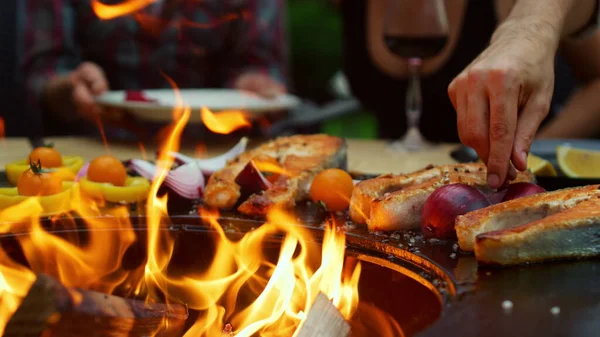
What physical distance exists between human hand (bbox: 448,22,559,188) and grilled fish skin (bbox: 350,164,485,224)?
0.23 m

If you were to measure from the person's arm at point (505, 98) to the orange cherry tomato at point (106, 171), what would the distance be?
3.28ft

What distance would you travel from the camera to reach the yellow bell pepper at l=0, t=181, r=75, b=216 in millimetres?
1889

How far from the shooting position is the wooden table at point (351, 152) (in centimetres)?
286

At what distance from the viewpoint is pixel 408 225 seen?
173 cm

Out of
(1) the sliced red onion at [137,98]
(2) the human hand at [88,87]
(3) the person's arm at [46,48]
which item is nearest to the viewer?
(1) the sliced red onion at [137,98]

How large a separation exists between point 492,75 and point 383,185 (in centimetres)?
42

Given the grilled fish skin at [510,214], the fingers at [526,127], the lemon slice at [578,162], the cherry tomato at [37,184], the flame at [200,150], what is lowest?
the flame at [200,150]

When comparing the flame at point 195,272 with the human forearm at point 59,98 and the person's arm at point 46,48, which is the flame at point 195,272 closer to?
the human forearm at point 59,98

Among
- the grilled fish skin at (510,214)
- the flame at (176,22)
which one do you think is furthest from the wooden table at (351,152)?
the flame at (176,22)

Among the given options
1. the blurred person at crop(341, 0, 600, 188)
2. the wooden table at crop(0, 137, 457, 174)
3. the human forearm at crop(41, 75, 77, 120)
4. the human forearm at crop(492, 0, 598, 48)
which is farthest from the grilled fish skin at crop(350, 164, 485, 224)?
the human forearm at crop(41, 75, 77, 120)

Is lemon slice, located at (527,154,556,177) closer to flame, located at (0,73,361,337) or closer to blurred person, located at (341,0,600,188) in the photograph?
blurred person, located at (341,0,600,188)

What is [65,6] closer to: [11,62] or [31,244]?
[11,62]

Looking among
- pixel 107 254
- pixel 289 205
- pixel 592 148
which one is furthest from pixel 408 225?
pixel 592 148

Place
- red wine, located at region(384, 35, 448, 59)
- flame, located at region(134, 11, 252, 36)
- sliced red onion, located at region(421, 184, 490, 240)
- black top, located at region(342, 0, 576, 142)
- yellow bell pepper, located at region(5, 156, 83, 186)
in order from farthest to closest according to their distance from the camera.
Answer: flame, located at region(134, 11, 252, 36) → black top, located at region(342, 0, 576, 142) → red wine, located at region(384, 35, 448, 59) → yellow bell pepper, located at region(5, 156, 83, 186) → sliced red onion, located at region(421, 184, 490, 240)
